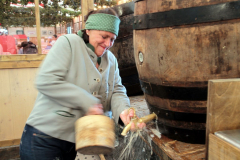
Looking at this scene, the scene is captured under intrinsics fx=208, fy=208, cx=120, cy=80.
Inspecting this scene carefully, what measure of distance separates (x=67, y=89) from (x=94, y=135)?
0.37 meters

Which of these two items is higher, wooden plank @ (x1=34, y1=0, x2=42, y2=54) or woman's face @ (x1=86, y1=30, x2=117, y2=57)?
wooden plank @ (x1=34, y1=0, x2=42, y2=54)

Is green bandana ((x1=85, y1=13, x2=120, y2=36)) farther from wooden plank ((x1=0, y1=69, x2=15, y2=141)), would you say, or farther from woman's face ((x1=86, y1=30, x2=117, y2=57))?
wooden plank ((x1=0, y1=69, x2=15, y2=141))

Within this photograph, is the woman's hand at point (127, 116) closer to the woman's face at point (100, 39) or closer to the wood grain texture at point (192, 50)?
the wood grain texture at point (192, 50)

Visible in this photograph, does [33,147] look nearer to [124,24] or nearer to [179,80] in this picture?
[179,80]

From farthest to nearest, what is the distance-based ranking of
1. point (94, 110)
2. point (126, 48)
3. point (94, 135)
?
point (126, 48), point (94, 110), point (94, 135)

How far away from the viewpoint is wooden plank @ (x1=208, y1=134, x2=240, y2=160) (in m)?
0.80

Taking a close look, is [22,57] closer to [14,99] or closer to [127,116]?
[14,99]

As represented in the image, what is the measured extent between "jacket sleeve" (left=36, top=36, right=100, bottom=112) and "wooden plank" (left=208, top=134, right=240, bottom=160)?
0.71 m

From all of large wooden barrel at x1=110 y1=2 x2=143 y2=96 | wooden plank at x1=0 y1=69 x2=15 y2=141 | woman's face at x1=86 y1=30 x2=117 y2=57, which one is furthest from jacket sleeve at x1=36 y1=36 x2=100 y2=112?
wooden plank at x1=0 y1=69 x2=15 y2=141

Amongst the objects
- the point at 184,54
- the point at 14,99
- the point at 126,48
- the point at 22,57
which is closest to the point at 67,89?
the point at 184,54

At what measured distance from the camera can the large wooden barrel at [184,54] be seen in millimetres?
1312

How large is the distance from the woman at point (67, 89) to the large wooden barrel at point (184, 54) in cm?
31

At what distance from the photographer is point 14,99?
11.7ft

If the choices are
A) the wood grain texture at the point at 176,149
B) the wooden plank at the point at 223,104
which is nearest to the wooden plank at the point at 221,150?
the wooden plank at the point at 223,104
